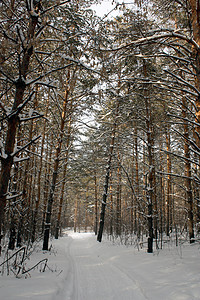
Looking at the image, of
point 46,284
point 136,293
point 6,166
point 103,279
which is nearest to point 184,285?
point 136,293

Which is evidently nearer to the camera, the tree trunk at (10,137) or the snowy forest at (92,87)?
the tree trunk at (10,137)

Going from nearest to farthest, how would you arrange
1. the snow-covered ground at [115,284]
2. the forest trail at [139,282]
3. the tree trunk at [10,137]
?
1. the tree trunk at [10,137]
2. the snow-covered ground at [115,284]
3. the forest trail at [139,282]

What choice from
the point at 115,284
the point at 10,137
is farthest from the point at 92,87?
the point at 115,284

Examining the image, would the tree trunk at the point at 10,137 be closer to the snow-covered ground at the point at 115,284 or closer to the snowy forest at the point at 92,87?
the snowy forest at the point at 92,87

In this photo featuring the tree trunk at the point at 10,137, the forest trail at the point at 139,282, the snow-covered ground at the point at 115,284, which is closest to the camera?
the tree trunk at the point at 10,137

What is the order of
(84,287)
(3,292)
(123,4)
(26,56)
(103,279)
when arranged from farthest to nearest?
1. (103,279)
2. (84,287)
3. (123,4)
4. (26,56)
5. (3,292)

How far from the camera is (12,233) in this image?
7.02 metres

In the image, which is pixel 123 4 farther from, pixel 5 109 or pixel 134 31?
pixel 5 109

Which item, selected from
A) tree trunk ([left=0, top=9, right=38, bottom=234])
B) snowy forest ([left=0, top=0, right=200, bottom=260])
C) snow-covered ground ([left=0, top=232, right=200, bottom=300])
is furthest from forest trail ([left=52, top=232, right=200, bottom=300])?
tree trunk ([left=0, top=9, right=38, bottom=234])

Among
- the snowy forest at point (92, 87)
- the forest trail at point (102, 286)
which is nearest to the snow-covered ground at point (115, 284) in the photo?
the forest trail at point (102, 286)

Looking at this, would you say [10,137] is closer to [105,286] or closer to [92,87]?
[105,286]

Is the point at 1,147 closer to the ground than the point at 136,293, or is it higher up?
higher up

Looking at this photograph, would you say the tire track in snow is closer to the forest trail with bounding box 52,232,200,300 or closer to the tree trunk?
the forest trail with bounding box 52,232,200,300

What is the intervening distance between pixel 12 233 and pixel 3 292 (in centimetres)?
486
